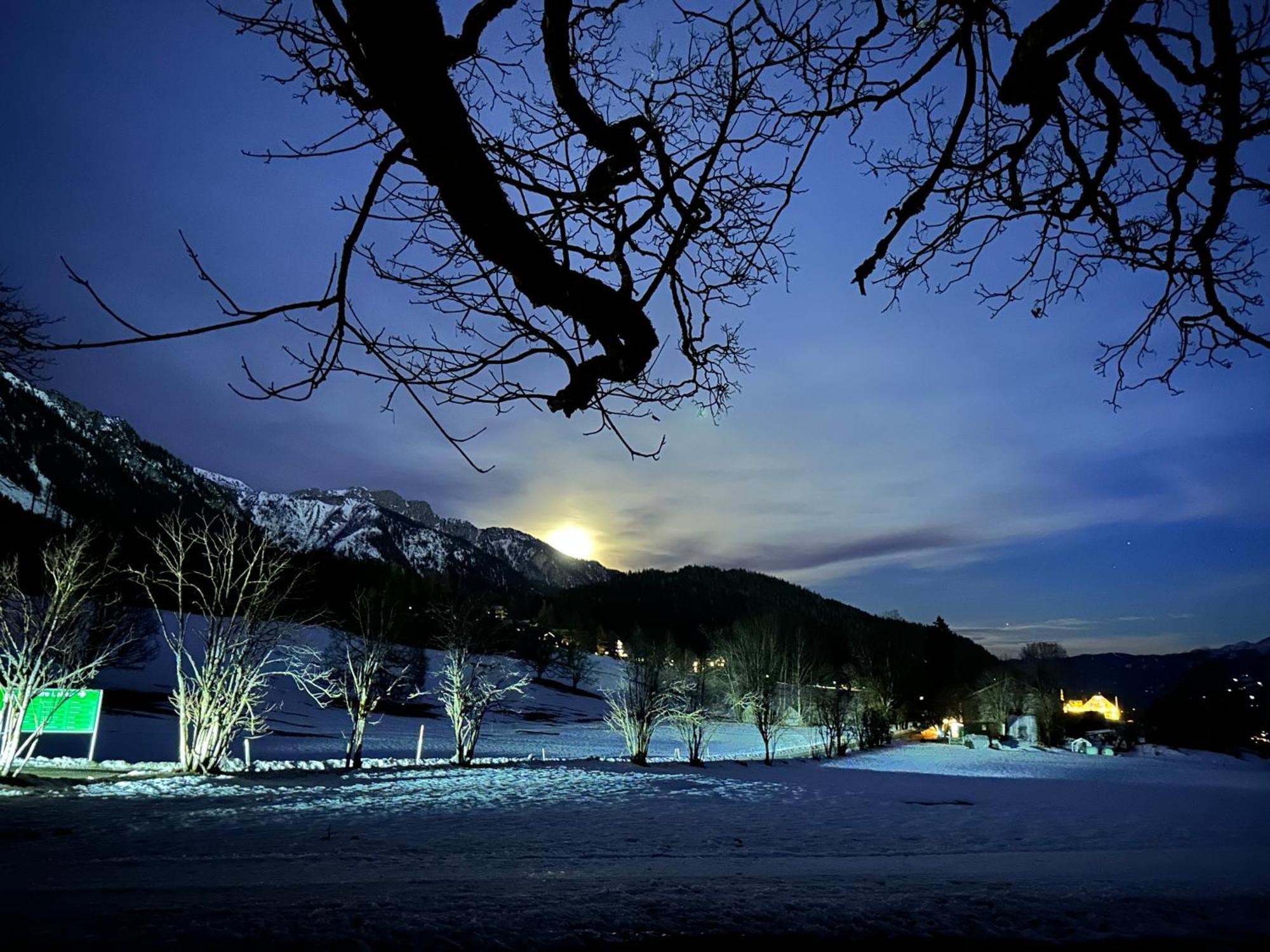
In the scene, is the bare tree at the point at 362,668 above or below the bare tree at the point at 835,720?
above

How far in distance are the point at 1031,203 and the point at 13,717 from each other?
20.8 metres

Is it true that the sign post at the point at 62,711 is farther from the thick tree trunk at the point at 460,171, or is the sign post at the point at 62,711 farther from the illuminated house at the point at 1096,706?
the illuminated house at the point at 1096,706

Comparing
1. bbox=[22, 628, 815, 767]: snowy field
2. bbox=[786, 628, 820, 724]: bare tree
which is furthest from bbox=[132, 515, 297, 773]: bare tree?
bbox=[786, 628, 820, 724]: bare tree

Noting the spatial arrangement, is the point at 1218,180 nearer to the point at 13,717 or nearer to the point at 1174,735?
the point at 13,717

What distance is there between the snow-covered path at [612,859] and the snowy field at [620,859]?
5 centimetres

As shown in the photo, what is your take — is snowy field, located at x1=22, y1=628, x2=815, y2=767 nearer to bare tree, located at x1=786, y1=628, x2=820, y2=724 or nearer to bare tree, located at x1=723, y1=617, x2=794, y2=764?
bare tree, located at x1=786, y1=628, x2=820, y2=724

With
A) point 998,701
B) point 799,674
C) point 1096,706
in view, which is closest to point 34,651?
point 799,674

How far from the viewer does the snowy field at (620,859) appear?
3662mm

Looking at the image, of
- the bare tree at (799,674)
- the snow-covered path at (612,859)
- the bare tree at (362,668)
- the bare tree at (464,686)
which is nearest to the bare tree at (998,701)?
the bare tree at (799,674)

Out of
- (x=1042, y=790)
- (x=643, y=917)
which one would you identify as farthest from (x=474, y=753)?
(x=643, y=917)

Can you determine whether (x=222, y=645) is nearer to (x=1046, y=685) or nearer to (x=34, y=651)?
(x=34, y=651)

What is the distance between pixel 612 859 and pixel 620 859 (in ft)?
0.45

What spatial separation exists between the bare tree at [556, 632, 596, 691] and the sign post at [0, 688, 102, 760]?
60727 millimetres

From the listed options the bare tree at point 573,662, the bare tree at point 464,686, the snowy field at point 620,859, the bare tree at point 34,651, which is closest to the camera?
the snowy field at point 620,859
